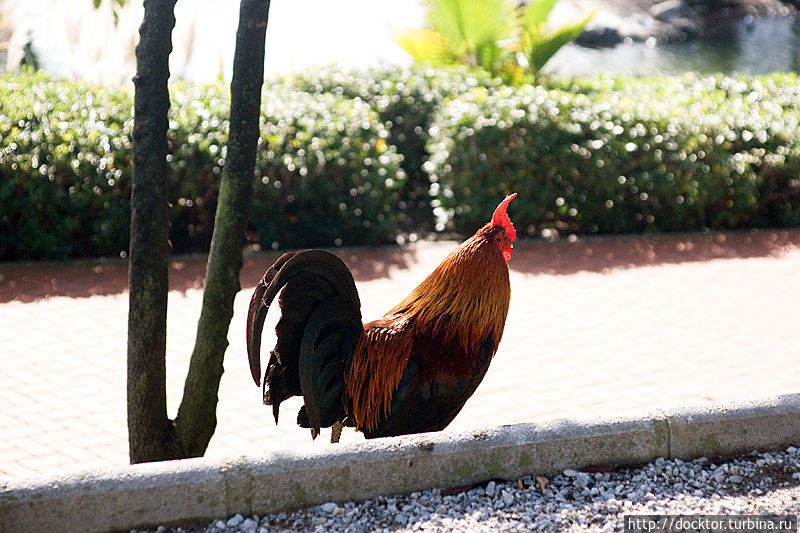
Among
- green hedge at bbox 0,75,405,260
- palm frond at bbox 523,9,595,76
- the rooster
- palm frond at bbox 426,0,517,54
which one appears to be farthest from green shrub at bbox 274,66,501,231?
the rooster

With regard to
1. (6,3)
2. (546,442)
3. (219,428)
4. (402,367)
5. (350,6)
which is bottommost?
(219,428)

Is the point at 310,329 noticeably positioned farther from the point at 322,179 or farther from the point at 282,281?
the point at 322,179

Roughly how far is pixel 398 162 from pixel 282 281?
569cm

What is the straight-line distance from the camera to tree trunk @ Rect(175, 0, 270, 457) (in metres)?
4.08

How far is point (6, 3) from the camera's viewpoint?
40.1 feet

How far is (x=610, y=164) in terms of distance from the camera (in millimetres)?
9391

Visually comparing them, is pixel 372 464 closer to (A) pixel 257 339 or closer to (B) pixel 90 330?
(A) pixel 257 339

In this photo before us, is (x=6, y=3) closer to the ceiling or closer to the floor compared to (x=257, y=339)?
closer to the ceiling

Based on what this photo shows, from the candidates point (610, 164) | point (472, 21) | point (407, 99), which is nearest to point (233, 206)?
point (610, 164)

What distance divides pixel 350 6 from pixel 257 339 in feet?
91.5

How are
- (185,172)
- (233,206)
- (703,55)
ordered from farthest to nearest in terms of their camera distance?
1. (703,55)
2. (185,172)
3. (233,206)

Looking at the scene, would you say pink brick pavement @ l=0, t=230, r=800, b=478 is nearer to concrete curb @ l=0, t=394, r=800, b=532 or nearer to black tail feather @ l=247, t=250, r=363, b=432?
black tail feather @ l=247, t=250, r=363, b=432

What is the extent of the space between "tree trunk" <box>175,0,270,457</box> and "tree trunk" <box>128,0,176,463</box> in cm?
19

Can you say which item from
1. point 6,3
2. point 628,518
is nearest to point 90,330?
point 628,518
